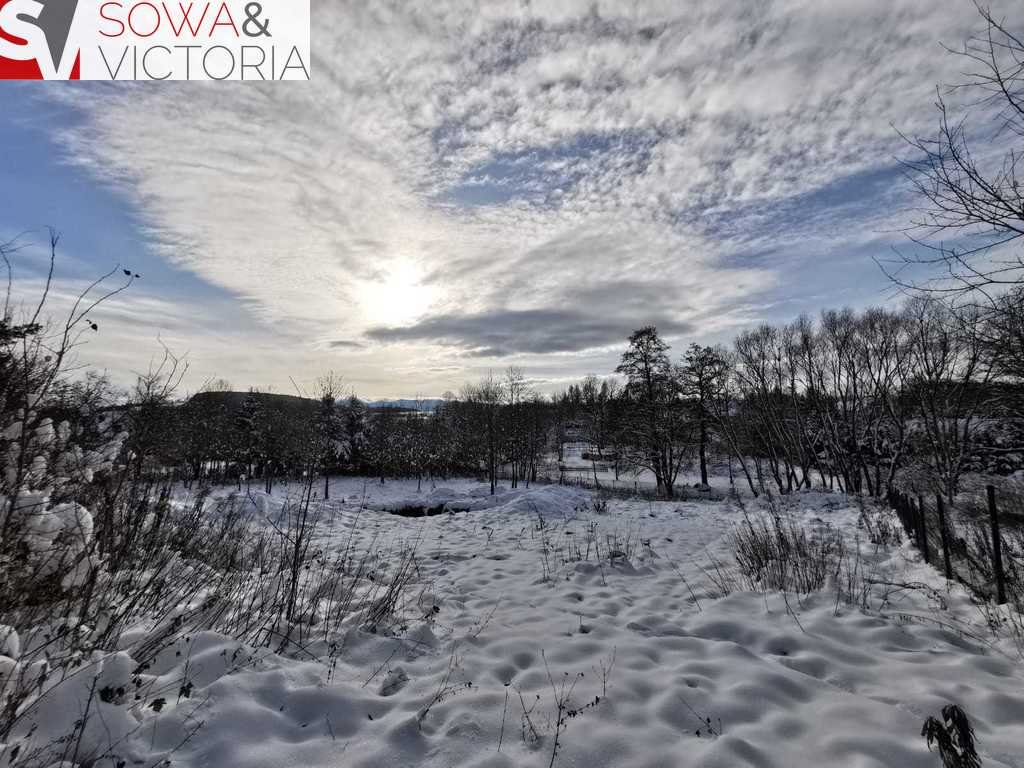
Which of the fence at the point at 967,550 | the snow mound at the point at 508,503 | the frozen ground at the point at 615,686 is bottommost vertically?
the snow mound at the point at 508,503

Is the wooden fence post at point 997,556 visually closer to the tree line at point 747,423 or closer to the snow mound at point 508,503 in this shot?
the tree line at point 747,423

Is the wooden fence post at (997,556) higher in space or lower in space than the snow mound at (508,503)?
higher

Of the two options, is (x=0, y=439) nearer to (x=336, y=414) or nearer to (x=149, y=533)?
(x=149, y=533)

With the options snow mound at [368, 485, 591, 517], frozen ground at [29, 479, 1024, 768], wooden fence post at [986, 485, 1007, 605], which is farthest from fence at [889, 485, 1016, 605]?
snow mound at [368, 485, 591, 517]

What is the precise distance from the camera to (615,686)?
136 inches

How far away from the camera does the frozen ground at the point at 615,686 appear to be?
2637 mm

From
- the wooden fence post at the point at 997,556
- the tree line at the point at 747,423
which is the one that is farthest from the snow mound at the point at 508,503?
the wooden fence post at the point at 997,556

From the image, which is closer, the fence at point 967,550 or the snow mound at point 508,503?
the fence at point 967,550

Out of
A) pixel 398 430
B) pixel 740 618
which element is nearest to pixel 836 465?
pixel 740 618

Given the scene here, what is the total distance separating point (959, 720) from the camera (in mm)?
1697

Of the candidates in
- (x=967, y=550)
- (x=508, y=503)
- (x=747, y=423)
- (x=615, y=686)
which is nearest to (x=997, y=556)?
(x=967, y=550)

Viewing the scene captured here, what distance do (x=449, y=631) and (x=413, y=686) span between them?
1.29 m

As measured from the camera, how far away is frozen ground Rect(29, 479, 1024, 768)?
8.65 feet

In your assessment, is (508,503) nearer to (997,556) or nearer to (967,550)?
(967,550)
